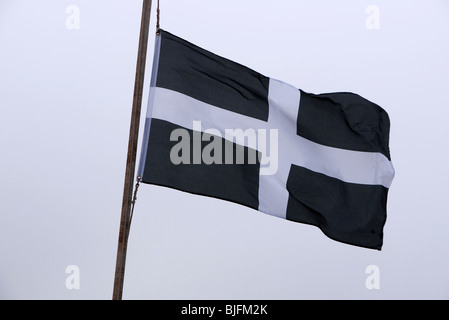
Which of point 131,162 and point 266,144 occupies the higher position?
point 266,144

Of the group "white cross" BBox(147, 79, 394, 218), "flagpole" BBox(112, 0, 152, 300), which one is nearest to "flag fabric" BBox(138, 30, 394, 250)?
"white cross" BBox(147, 79, 394, 218)

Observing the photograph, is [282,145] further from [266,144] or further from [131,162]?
[131,162]

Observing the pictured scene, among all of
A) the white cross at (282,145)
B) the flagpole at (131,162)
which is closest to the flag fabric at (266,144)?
the white cross at (282,145)

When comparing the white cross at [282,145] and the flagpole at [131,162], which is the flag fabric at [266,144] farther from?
the flagpole at [131,162]

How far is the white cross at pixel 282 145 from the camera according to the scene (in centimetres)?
1168

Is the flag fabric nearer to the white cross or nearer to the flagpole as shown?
the white cross

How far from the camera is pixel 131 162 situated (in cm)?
1058

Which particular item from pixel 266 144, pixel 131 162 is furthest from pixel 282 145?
pixel 131 162

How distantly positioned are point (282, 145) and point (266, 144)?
261 mm

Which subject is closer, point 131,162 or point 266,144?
point 131,162

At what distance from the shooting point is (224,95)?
12.0m

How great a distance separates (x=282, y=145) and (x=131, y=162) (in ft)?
8.75

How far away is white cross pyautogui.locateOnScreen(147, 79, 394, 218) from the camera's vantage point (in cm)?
1168
